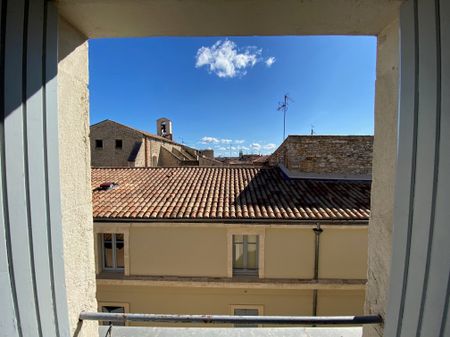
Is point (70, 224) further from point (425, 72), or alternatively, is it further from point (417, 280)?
point (425, 72)

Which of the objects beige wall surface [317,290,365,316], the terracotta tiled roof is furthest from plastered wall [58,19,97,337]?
beige wall surface [317,290,365,316]

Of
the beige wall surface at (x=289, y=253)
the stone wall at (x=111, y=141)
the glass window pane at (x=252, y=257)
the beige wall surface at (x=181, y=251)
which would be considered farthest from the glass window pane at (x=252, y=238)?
the stone wall at (x=111, y=141)

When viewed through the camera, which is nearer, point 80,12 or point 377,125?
point 80,12

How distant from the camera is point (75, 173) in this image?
1180 mm

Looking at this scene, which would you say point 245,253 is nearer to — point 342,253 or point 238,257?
point 238,257

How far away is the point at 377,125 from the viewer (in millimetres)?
1218

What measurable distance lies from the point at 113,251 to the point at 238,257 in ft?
13.2

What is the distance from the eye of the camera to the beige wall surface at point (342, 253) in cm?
668

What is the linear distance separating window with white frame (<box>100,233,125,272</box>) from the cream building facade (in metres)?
0.10

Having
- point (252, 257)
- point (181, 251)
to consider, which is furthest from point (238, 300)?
point (181, 251)

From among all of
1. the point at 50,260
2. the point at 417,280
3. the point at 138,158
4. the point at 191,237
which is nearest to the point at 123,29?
the point at 50,260

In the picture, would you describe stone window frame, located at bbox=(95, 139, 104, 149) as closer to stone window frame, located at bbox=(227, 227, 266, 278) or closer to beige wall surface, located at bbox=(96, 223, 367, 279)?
beige wall surface, located at bbox=(96, 223, 367, 279)

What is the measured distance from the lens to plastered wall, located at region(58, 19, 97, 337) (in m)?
1.10

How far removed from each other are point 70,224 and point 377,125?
1.71m
